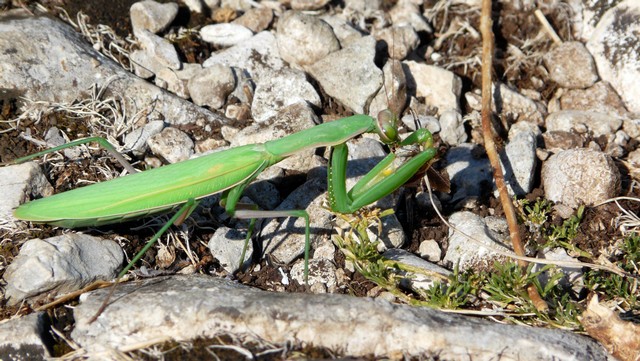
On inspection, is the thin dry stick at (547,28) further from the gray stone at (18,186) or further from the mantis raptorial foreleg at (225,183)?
the gray stone at (18,186)

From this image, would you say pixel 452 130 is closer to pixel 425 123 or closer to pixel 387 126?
pixel 425 123

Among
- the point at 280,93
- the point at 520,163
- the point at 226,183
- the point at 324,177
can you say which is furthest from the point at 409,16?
the point at 226,183

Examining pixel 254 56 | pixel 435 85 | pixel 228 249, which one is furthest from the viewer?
pixel 254 56

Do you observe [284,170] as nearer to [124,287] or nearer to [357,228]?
[357,228]

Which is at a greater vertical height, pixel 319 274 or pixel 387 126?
pixel 387 126

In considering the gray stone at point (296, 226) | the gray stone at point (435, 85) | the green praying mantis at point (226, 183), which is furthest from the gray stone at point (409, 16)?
the green praying mantis at point (226, 183)

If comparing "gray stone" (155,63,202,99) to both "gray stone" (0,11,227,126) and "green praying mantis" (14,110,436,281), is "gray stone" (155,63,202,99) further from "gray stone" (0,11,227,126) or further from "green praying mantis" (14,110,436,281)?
"green praying mantis" (14,110,436,281)
